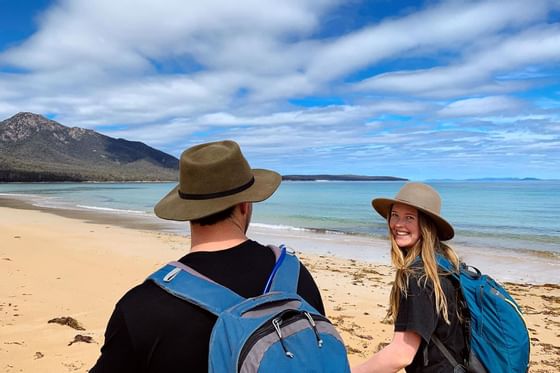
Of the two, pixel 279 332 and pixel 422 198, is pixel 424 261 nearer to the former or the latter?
pixel 422 198

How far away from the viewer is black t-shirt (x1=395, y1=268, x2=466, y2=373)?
2.16m

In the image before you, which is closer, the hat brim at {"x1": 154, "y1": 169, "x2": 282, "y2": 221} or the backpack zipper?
the backpack zipper

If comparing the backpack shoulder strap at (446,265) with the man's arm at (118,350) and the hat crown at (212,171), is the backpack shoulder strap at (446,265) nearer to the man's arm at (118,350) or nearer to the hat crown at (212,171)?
the hat crown at (212,171)

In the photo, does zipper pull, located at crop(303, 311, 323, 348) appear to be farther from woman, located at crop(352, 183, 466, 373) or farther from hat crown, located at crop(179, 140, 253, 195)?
woman, located at crop(352, 183, 466, 373)

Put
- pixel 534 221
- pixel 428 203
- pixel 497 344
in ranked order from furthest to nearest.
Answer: pixel 534 221, pixel 428 203, pixel 497 344

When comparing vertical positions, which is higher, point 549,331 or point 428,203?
point 428,203

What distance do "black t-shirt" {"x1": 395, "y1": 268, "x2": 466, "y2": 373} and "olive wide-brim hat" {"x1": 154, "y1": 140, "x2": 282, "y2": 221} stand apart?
0.97m

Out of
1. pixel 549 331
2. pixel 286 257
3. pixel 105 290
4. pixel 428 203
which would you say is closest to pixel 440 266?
pixel 428 203

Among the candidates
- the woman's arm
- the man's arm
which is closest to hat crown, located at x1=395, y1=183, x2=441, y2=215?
the woman's arm

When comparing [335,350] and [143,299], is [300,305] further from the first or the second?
[143,299]

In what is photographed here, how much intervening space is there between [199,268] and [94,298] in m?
6.57

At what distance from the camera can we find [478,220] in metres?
29.5

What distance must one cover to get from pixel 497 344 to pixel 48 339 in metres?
4.77

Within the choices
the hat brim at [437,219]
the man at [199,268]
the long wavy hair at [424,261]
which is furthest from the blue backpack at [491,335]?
the man at [199,268]
